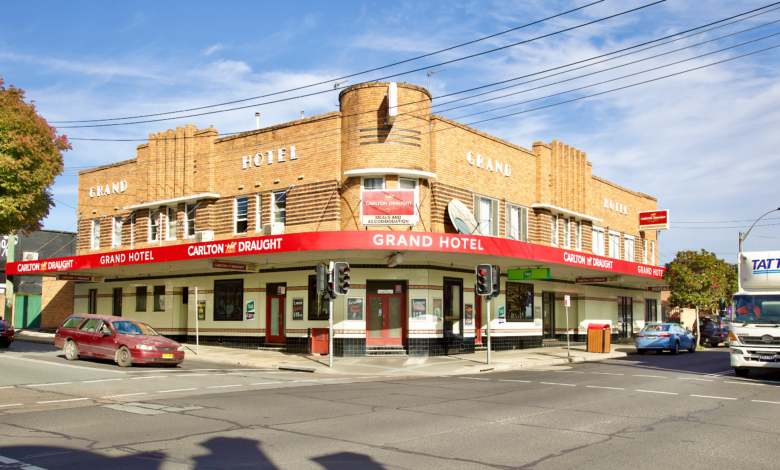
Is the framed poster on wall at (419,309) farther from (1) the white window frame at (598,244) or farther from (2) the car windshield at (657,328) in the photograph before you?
(1) the white window frame at (598,244)

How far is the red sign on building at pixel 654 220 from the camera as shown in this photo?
4001 cm

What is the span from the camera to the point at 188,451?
804cm

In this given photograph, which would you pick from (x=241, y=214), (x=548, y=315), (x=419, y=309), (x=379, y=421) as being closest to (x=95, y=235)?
(x=241, y=214)

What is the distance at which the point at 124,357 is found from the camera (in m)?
18.8

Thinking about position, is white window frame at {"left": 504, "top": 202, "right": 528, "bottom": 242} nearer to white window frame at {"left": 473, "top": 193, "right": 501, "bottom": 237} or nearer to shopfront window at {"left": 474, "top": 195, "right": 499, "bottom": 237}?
white window frame at {"left": 473, "top": 193, "right": 501, "bottom": 237}

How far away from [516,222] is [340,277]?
1168 centimetres

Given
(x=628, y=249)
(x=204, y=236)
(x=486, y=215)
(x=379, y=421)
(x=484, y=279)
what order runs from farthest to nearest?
(x=628, y=249) < (x=486, y=215) < (x=204, y=236) < (x=484, y=279) < (x=379, y=421)

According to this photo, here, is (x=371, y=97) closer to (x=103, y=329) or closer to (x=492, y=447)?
(x=103, y=329)

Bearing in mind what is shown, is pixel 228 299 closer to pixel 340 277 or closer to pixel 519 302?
pixel 340 277

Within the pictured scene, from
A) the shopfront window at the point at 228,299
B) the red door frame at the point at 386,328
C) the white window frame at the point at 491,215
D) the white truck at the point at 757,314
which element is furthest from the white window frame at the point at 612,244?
the shopfront window at the point at 228,299

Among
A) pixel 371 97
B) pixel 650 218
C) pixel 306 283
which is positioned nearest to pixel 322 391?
pixel 306 283

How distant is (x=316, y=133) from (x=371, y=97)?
8.83ft

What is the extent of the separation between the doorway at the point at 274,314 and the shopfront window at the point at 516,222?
34.0 feet

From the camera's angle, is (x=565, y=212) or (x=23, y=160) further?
(x=565, y=212)
